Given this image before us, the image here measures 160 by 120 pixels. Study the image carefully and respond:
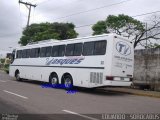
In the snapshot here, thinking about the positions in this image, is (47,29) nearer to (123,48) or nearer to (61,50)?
(61,50)

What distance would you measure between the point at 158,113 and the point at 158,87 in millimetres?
8556

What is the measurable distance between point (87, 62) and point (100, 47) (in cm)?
128

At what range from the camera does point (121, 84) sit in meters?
15.9

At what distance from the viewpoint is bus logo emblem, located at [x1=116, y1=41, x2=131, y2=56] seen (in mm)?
15666

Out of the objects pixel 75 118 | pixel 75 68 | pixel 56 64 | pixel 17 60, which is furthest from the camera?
pixel 17 60

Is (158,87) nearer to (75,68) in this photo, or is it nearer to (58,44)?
(75,68)

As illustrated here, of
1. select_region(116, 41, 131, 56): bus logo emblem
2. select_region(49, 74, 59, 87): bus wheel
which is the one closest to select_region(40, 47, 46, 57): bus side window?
select_region(49, 74, 59, 87): bus wheel

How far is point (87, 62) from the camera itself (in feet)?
54.1

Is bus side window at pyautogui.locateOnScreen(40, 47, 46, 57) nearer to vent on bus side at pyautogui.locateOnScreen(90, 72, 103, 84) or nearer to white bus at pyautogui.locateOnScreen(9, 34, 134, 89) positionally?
white bus at pyautogui.locateOnScreen(9, 34, 134, 89)

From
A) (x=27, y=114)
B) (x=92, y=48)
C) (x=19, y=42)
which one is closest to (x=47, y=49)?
(x=92, y=48)

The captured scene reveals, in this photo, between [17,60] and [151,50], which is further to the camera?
[17,60]

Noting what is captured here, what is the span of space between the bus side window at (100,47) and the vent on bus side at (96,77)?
114cm

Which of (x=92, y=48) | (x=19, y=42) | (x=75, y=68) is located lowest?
(x=75, y=68)

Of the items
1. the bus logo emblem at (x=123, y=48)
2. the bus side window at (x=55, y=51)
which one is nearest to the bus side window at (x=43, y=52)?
the bus side window at (x=55, y=51)
